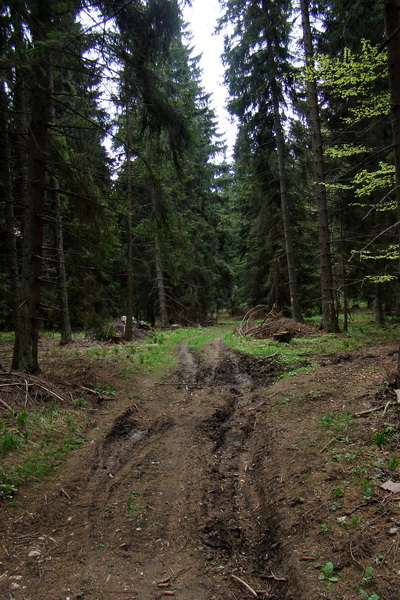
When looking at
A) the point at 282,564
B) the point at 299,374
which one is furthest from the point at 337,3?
the point at 282,564

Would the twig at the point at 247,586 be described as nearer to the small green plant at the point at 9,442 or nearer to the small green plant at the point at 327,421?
the small green plant at the point at 327,421

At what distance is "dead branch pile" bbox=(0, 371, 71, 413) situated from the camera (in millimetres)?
5941

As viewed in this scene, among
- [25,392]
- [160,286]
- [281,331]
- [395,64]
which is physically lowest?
[25,392]

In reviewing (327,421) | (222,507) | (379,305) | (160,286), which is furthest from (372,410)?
(160,286)

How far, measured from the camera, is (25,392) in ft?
20.5

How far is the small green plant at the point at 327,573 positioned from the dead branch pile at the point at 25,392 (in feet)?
15.8

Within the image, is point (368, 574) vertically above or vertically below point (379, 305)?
below

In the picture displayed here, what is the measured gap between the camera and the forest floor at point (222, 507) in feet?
9.13

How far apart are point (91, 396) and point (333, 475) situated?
16.5ft

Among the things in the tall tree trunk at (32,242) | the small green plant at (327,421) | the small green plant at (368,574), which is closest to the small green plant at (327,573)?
the small green plant at (368,574)

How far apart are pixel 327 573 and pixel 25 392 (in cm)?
530

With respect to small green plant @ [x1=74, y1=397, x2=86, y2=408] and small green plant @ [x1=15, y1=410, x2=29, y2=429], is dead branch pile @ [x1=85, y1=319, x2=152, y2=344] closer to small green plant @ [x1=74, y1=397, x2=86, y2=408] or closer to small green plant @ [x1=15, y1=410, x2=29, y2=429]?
→ small green plant @ [x1=74, y1=397, x2=86, y2=408]

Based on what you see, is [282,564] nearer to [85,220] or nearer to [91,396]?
[91,396]

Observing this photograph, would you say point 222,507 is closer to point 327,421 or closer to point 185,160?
point 327,421
